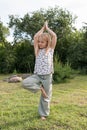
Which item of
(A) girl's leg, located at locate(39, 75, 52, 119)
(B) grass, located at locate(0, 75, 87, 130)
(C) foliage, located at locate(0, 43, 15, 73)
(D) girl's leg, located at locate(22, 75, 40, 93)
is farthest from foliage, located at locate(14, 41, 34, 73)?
(D) girl's leg, located at locate(22, 75, 40, 93)

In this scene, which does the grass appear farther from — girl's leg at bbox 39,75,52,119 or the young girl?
the young girl

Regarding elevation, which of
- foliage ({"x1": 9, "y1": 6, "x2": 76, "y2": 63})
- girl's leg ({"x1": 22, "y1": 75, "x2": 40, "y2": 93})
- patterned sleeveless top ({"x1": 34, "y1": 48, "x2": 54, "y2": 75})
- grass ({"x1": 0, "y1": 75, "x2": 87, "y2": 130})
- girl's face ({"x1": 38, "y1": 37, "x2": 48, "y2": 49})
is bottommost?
grass ({"x1": 0, "y1": 75, "x2": 87, "y2": 130})

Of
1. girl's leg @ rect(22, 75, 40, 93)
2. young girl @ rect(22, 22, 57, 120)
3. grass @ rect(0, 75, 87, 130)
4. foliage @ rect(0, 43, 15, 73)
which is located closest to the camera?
grass @ rect(0, 75, 87, 130)

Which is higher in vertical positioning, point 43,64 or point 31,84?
point 43,64

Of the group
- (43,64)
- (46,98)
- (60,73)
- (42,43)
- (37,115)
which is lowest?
(37,115)

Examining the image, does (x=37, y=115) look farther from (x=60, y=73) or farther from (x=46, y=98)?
(x=60, y=73)

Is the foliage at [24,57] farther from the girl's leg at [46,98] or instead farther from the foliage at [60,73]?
the girl's leg at [46,98]

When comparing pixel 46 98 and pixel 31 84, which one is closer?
pixel 31 84

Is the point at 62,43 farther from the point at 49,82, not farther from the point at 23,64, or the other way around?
the point at 49,82

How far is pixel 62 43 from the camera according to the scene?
2364cm

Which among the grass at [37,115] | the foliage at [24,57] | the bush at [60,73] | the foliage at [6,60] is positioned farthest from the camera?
the foliage at [24,57]

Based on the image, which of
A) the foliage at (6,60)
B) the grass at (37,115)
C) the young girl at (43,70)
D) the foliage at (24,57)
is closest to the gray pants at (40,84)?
the young girl at (43,70)

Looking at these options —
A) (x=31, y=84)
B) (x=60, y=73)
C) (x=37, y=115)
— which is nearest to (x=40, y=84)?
(x=31, y=84)

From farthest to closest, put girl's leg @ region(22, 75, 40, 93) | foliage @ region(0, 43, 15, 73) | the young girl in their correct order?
1. foliage @ region(0, 43, 15, 73)
2. the young girl
3. girl's leg @ region(22, 75, 40, 93)
